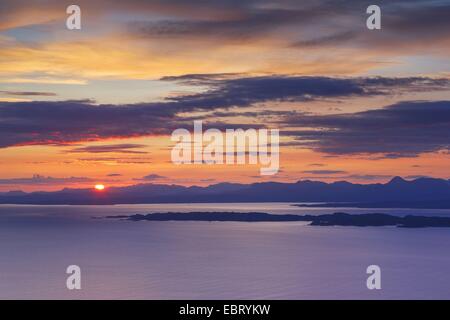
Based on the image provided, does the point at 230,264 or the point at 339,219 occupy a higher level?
the point at 230,264

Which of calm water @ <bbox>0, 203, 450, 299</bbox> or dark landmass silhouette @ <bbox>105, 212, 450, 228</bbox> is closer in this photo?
calm water @ <bbox>0, 203, 450, 299</bbox>

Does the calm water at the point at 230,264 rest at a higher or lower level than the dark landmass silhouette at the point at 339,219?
higher

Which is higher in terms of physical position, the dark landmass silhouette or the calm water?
the calm water

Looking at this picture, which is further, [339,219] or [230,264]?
[339,219]

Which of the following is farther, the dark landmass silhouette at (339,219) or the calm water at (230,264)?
the dark landmass silhouette at (339,219)
